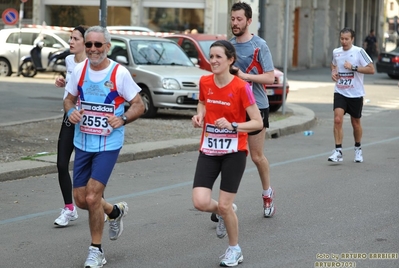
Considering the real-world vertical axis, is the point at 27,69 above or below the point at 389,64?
below

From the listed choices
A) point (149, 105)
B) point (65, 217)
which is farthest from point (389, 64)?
point (65, 217)

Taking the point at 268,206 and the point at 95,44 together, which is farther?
the point at 268,206

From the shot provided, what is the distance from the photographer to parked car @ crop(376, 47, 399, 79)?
3392 centimetres

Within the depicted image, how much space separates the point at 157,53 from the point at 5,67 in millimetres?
11241

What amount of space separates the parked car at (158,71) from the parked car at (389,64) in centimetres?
1702

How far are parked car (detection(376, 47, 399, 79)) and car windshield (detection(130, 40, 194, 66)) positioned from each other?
17011 mm

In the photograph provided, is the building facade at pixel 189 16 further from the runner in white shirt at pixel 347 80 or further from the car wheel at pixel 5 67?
the runner in white shirt at pixel 347 80

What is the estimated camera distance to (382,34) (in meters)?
66.1

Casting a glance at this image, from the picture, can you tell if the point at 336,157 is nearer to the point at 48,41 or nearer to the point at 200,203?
the point at 200,203

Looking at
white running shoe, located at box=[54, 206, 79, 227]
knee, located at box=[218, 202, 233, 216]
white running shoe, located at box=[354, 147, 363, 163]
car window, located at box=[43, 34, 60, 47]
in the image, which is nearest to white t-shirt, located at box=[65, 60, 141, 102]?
knee, located at box=[218, 202, 233, 216]

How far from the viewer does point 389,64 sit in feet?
112

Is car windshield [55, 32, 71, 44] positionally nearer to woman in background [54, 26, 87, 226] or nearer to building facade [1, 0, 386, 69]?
building facade [1, 0, 386, 69]

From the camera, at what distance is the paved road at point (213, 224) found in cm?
682

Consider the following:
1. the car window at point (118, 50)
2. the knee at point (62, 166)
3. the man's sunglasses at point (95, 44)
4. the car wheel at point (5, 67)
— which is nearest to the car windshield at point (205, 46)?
the car window at point (118, 50)
